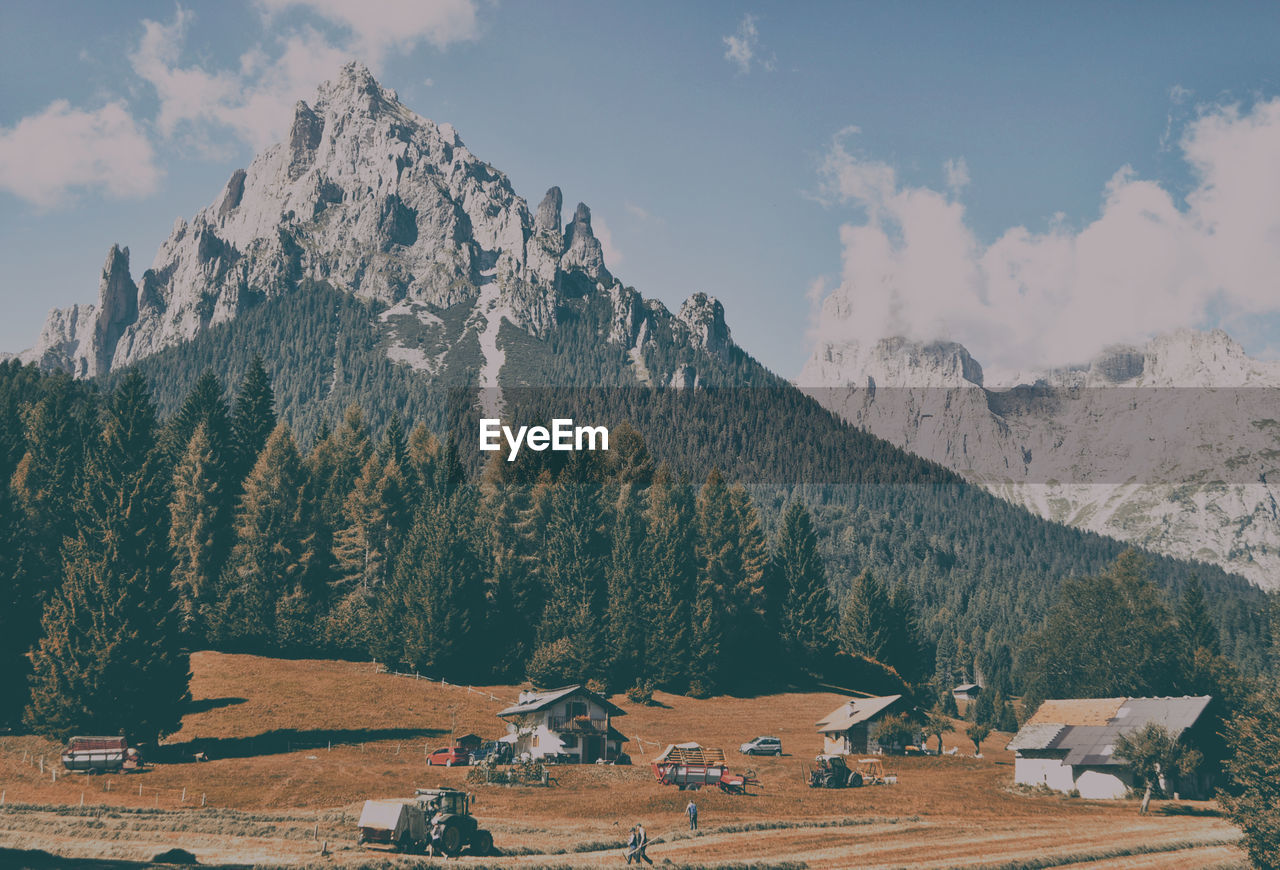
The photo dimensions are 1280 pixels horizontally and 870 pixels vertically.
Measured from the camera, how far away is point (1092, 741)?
72000 millimetres

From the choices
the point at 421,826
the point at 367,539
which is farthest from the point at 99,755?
the point at 367,539

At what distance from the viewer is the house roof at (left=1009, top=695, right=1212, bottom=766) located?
70.2 metres

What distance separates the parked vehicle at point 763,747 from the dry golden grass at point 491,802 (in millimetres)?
1333

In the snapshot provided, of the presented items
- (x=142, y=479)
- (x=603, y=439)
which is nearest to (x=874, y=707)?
(x=603, y=439)

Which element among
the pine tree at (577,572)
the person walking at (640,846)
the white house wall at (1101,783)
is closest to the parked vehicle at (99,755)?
the person walking at (640,846)

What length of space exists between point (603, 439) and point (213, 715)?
49793mm

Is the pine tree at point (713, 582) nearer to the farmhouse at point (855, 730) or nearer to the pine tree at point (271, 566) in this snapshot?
the farmhouse at point (855, 730)

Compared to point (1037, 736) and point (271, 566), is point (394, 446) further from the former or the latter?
point (1037, 736)

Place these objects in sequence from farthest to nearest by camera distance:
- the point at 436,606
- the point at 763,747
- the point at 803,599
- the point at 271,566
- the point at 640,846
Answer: the point at 803,599 → the point at 271,566 → the point at 436,606 → the point at 763,747 → the point at 640,846

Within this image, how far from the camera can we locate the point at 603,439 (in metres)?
105

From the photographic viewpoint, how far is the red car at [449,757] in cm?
6169

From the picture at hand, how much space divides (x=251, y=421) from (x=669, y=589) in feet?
155

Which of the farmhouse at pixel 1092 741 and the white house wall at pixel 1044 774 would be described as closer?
the farmhouse at pixel 1092 741

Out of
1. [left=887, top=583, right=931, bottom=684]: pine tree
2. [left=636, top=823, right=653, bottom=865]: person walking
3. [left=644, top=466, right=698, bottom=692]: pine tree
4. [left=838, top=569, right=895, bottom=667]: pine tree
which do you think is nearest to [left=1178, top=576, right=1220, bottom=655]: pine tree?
[left=887, top=583, right=931, bottom=684]: pine tree
